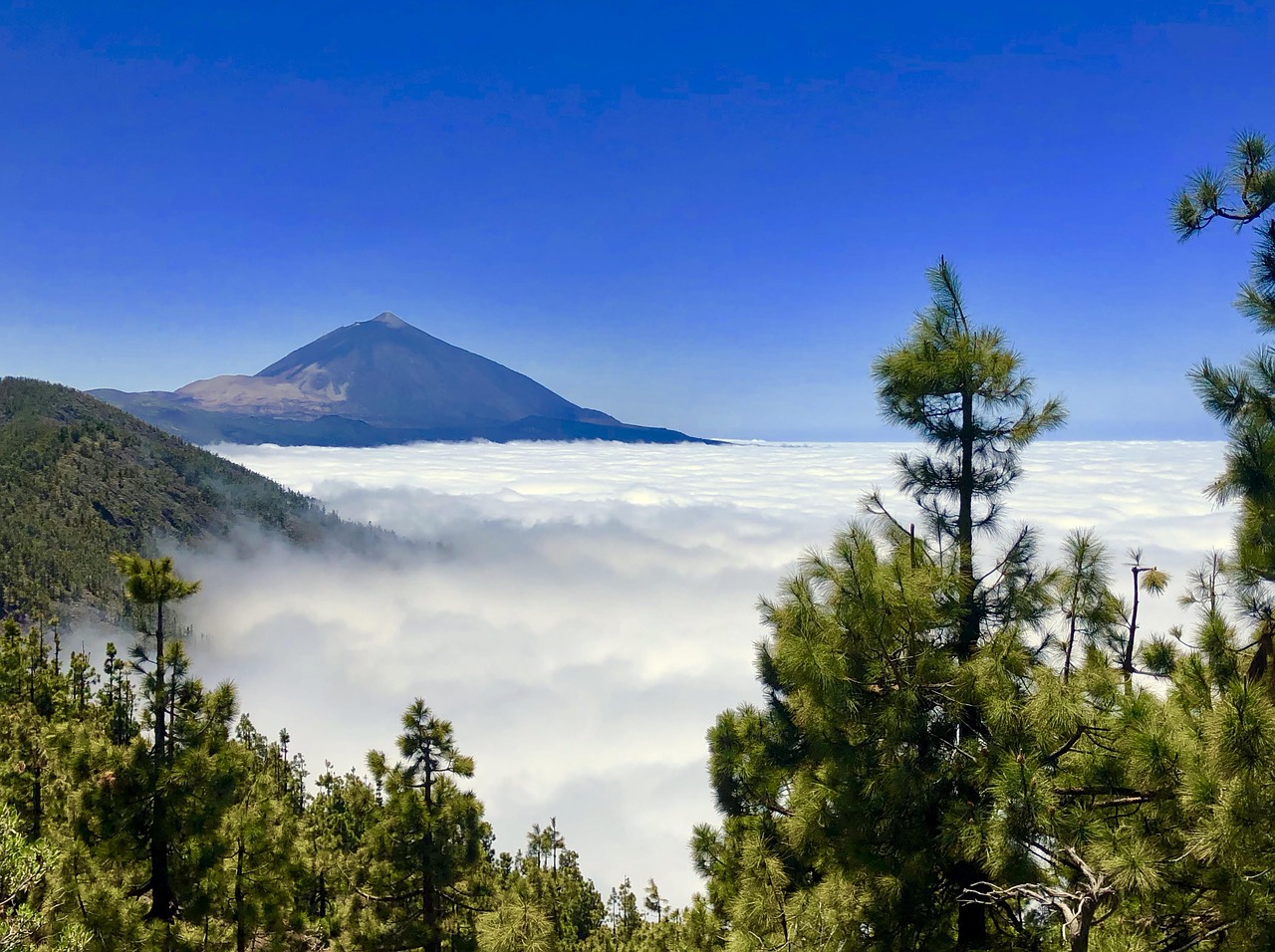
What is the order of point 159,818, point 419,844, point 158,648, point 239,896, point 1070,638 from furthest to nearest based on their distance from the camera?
point 419,844, point 239,896, point 158,648, point 159,818, point 1070,638

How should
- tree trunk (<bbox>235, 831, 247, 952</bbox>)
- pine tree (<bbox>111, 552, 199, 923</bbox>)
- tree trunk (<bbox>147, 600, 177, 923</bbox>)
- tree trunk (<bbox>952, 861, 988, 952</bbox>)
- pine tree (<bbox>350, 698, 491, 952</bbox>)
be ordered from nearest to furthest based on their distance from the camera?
tree trunk (<bbox>952, 861, 988, 952</bbox>), pine tree (<bbox>111, 552, 199, 923</bbox>), tree trunk (<bbox>147, 600, 177, 923</bbox>), tree trunk (<bbox>235, 831, 247, 952</bbox>), pine tree (<bbox>350, 698, 491, 952</bbox>)

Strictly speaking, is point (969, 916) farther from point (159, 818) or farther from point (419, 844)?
point (159, 818)

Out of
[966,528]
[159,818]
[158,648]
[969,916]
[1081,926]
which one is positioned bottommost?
[159,818]

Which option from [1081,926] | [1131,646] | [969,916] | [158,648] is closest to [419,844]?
[158,648]

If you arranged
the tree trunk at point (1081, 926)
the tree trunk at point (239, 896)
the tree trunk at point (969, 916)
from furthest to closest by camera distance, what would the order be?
the tree trunk at point (239, 896)
the tree trunk at point (969, 916)
the tree trunk at point (1081, 926)

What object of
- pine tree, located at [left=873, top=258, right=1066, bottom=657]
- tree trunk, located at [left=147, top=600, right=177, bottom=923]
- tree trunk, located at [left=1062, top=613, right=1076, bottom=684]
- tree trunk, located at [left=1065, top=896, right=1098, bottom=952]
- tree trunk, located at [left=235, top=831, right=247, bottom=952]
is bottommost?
tree trunk, located at [left=235, top=831, right=247, bottom=952]

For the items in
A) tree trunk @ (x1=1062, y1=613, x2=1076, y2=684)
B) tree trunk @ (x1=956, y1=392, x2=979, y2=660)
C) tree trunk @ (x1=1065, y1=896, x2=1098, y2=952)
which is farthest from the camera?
tree trunk @ (x1=956, y1=392, x2=979, y2=660)

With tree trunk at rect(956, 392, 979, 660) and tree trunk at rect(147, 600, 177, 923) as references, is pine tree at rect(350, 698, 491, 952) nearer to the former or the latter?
tree trunk at rect(147, 600, 177, 923)

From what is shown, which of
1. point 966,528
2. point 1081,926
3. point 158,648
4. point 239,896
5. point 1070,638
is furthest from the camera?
point 239,896

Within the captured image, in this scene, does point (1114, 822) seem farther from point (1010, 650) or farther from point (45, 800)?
point (45, 800)

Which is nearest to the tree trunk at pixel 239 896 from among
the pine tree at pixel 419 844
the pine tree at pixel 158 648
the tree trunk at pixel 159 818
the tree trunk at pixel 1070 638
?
the tree trunk at pixel 159 818

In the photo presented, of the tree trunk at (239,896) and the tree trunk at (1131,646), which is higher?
the tree trunk at (1131,646)

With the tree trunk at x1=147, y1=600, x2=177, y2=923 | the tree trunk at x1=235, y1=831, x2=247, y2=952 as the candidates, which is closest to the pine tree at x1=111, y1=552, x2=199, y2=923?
the tree trunk at x1=147, y1=600, x2=177, y2=923

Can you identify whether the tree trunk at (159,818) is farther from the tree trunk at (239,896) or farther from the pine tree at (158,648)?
the tree trunk at (239,896)
